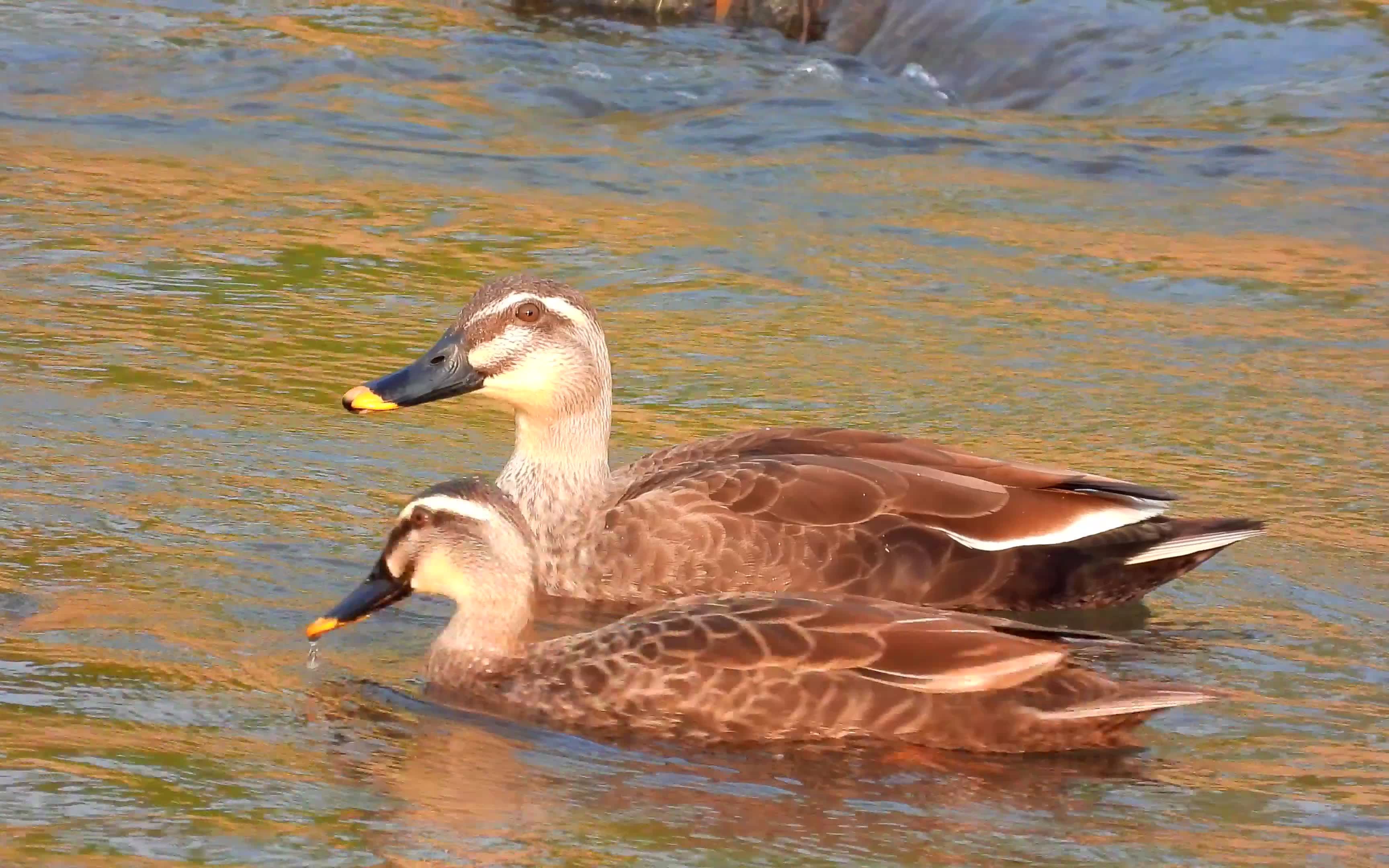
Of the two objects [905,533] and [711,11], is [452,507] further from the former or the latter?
[711,11]

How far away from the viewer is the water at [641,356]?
6.56 meters

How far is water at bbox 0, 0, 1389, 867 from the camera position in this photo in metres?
6.56

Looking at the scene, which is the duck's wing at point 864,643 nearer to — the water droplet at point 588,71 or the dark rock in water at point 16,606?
the dark rock in water at point 16,606

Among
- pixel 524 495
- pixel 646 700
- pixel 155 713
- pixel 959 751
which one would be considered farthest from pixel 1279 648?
pixel 155 713

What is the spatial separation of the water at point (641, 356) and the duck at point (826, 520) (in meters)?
0.30

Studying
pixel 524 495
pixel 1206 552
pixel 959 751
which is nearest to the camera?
Result: pixel 959 751

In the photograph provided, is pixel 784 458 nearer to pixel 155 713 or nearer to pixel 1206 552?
pixel 1206 552

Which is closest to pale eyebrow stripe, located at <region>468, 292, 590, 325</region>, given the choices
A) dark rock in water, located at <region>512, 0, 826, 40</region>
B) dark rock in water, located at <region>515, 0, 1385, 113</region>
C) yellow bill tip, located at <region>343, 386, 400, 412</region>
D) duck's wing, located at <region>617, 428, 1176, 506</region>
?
yellow bill tip, located at <region>343, 386, 400, 412</region>

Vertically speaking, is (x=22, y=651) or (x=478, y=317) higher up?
(x=478, y=317)

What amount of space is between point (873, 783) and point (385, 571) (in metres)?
1.82

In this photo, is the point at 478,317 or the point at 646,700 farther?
the point at 478,317

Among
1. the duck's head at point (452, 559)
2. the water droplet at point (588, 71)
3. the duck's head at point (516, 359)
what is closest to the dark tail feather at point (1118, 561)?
the duck's head at point (516, 359)

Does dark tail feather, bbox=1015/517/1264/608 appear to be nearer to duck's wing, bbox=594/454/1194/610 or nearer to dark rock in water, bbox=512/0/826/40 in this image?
duck's wing, bbox=594/454/1194/610

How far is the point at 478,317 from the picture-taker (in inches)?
365
